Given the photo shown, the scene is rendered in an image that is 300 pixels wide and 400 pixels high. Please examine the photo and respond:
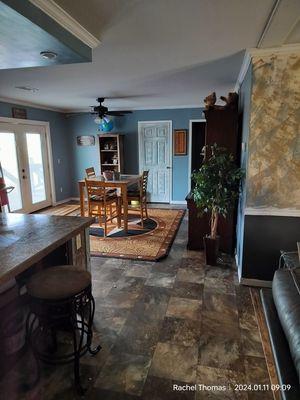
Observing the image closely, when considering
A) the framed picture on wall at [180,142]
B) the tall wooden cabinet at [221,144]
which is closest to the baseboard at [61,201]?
the framed picture on wall at [180,142]

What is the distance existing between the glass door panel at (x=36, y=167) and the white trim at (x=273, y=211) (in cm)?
484

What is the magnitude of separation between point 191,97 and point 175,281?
3701mm

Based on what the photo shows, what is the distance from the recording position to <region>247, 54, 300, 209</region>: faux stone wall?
2414 mm

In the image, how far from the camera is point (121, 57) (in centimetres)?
270

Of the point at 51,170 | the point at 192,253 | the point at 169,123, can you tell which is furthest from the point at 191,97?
the point at 51,170

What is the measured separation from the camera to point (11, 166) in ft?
A: 17.3

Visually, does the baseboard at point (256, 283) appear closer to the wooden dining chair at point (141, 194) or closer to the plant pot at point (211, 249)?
the plant pot at point (211, 249)

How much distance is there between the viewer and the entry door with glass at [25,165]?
5160 millimetres

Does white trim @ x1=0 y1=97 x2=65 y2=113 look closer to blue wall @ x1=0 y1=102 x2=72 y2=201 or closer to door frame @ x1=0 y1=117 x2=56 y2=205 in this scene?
blue wall @ x1=0 y1=102 x2=72 y2=201

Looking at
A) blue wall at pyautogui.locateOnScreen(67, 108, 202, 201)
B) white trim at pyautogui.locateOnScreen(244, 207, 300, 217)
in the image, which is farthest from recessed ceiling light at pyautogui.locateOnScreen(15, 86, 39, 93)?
white trim at pyautogui.locateOnScreen(244, 207, 300, 217)

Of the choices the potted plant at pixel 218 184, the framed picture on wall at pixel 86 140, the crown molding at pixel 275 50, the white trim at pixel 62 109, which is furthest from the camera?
the framed picture on wall at pixel 86 140

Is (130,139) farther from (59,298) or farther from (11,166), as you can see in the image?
(59,298)

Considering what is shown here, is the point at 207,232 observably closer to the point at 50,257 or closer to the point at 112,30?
the point at 50,257

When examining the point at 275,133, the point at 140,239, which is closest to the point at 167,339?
the point at 275,133
